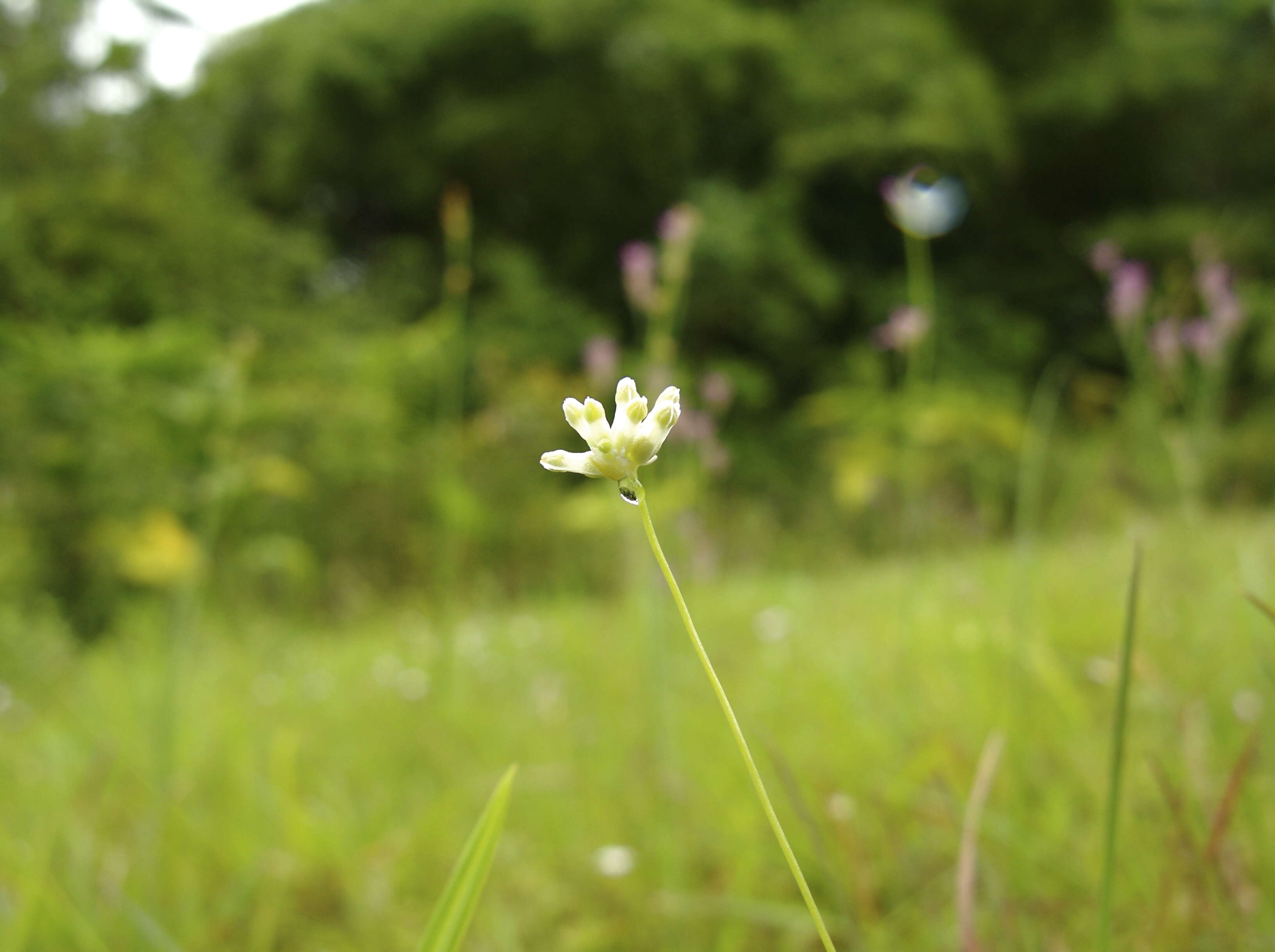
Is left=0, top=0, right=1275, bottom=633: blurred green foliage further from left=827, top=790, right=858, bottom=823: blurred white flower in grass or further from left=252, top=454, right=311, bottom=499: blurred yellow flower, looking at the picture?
left=827, top=790, right=858, bottom=823: blurred white flower in grass

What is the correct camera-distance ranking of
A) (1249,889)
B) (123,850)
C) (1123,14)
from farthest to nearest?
(1123,14)
(123,850)
(1249,889)

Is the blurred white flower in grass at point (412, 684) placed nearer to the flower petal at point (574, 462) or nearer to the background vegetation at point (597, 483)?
the background vegetation at point (597, 483)

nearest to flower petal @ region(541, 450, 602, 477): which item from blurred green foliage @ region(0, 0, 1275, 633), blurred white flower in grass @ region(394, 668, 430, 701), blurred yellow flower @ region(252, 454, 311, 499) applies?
blurred white flower in grass @ region(394, 668, 430, 701)

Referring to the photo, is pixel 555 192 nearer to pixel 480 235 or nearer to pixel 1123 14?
pixel 480 235

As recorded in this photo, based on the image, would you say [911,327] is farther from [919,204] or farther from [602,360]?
[602,360]

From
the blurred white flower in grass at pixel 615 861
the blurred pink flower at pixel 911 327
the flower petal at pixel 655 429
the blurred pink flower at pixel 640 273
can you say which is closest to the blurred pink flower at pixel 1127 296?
the blurred pink flower at pixel 911 327

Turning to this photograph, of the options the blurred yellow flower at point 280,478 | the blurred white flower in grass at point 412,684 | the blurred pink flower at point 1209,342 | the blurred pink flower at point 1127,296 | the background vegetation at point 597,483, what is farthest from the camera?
the blurred yellow flower at point 280,478

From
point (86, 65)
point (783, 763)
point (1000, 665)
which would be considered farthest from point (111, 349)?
point (783, 763)

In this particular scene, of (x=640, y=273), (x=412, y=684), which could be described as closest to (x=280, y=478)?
(x=412, y=684)
